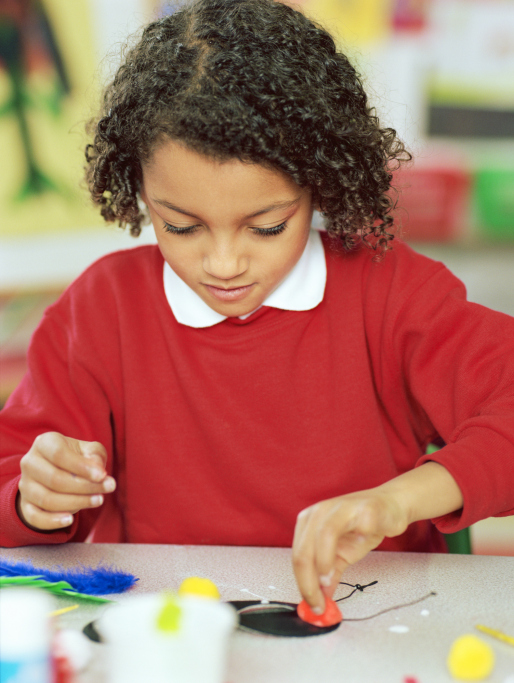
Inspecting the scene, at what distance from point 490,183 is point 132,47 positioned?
5.07 feet

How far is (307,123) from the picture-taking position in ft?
2.43

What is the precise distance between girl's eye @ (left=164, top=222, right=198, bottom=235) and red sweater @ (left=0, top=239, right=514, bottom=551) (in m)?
0.18

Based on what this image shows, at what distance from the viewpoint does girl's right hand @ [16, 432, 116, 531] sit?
0.66 meters

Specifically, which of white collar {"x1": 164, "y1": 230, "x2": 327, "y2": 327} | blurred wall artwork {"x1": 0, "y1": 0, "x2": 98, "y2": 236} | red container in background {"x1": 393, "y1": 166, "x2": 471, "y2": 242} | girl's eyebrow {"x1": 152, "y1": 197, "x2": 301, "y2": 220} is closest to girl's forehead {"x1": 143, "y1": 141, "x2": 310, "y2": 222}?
girl's eyebrow {"x1": 152, "y1": 197, "x2": 301, "y2": 220}

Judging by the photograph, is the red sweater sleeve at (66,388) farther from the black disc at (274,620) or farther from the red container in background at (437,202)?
the red container in background at (437,202)

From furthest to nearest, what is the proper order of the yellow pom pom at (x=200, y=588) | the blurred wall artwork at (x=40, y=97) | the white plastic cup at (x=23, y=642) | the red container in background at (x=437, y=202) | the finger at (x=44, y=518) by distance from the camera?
the red container in background at (x=437, y=202), the blurred wall artwork at (x=40, y=97), the finger at (x=44, y=518), the yellow pom pom at (x=200, y=588), the white plastic cup at (x=23, y=642)

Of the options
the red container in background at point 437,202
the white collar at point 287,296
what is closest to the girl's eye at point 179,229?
the white collar at point 287,296

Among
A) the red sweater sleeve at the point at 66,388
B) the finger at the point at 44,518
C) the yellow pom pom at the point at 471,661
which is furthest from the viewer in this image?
the red sweater sleeve at the point at 66,388

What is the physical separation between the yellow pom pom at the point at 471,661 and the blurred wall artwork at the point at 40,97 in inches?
68.1

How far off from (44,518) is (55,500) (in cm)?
3

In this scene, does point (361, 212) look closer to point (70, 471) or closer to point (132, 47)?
point (132, 47)

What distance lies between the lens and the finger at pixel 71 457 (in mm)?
656

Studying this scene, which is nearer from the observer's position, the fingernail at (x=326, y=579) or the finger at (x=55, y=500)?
the fingernail at (x=326, y=579)

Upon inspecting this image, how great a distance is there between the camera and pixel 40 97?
6.63ft
